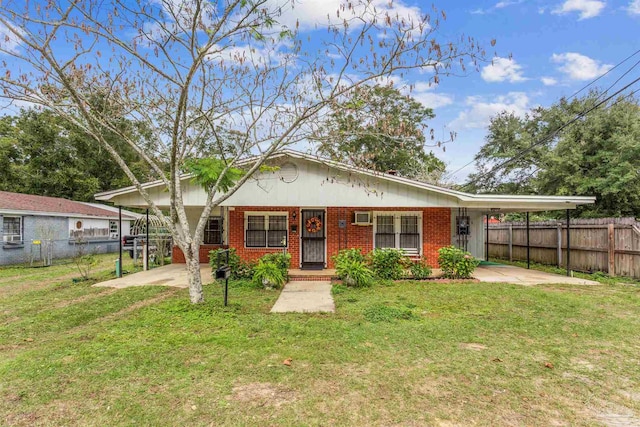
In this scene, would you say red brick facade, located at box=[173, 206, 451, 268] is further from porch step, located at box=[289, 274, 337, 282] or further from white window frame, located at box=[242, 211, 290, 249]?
porch step, located at box=[289, 274, 337, 282]

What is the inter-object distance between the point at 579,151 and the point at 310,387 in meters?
17.1

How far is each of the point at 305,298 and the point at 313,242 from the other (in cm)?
372

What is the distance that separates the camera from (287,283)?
9.30m

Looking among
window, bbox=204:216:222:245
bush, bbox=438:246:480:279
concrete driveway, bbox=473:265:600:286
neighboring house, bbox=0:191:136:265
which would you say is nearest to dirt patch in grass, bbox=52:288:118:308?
neighboring house, bbox=0:191:136:265

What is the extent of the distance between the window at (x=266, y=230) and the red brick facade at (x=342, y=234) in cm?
15

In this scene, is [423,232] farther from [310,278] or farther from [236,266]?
[236,266]

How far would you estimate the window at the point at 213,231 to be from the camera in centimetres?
1351

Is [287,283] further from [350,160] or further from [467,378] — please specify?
[467,378]

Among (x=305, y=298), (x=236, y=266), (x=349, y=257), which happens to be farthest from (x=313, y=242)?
(x=305, y=298)

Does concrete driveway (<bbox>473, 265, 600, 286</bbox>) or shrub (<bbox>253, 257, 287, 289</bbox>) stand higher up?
shrub (<bbox>253, 257, 287, 289</bbox>)

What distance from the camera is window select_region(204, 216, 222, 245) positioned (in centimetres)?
1351

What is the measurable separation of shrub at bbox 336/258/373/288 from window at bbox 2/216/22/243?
561 inches

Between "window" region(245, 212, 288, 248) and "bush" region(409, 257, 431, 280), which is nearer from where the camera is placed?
"bush" region(409, 257, 431, 280)

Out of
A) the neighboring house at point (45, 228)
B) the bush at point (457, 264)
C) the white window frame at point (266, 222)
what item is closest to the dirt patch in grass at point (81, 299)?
the white window frame at point (266, 222)
